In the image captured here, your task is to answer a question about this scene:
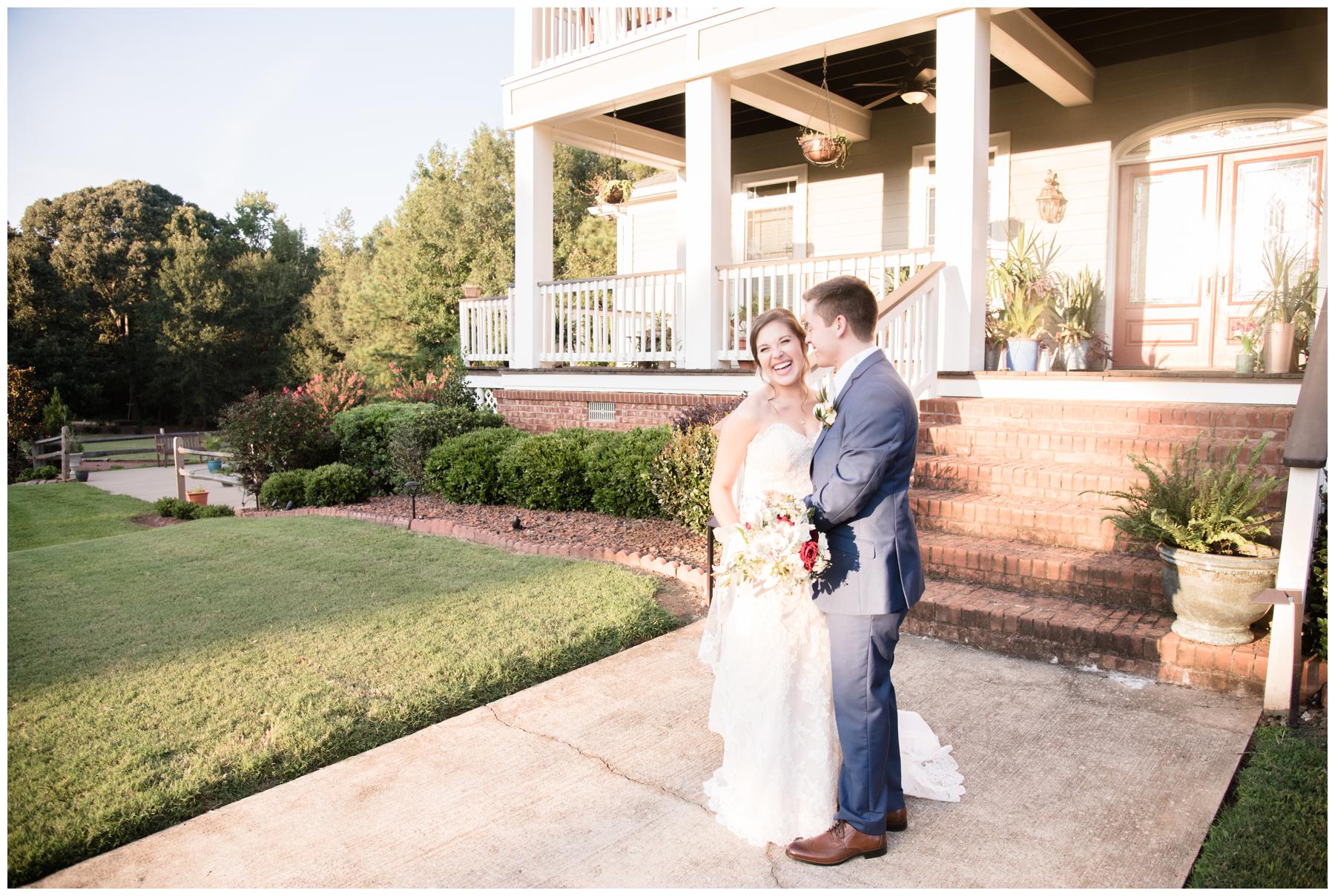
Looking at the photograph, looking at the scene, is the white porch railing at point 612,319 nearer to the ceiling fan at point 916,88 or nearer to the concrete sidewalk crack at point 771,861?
the ceiling fan at point 916,88

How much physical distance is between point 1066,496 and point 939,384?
6.94 feet

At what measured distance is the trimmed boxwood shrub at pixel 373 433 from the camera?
11273mm

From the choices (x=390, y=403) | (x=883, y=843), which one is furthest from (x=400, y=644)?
(x=390, y=403)

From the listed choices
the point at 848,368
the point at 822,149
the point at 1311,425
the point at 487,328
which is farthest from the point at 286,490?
the point at 1311,425

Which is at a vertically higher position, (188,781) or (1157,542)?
(1157,542)

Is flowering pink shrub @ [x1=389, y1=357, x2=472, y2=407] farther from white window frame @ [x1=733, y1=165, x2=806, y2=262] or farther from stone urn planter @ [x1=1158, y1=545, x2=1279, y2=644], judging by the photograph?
stone urn planter @ [x1=1158, y1=545, x2=1279, y2=644]

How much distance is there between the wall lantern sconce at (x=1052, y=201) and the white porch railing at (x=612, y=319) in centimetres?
414

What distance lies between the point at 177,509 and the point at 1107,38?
1339 cm

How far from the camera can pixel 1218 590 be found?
13.9 feet

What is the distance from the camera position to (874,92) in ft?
35.7

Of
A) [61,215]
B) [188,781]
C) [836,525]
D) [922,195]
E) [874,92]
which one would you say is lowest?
[188,781]

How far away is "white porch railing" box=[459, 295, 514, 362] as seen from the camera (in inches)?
515

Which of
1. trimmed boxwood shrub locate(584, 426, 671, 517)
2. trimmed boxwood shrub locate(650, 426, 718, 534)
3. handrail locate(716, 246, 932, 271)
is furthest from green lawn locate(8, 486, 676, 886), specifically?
handrail locate(716, 246, 932, 271)

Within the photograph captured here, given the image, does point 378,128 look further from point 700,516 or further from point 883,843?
point 883,843
